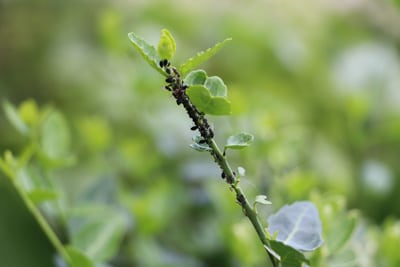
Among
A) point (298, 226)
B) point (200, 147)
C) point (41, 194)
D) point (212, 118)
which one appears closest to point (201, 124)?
point (200, 147)

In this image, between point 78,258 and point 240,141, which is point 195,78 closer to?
point 240,141

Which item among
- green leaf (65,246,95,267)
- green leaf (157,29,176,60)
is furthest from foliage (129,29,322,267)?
green leaf (65,246,95,267)

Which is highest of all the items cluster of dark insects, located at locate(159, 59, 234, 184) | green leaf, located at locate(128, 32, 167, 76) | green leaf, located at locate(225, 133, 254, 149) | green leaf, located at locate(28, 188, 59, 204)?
green leaf, located at locate(28, 188, 59, 204)

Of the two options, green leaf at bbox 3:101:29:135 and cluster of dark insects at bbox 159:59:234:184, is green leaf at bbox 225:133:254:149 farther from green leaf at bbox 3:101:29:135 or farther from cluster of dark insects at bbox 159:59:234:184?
green leaf at bbox 3:101:29:135

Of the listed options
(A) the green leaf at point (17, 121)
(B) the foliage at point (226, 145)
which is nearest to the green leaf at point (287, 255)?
(B) the foliage at point (226, 145)

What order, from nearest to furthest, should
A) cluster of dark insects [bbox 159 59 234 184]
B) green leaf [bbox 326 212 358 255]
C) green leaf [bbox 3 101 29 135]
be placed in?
cluster of dark insects [bbox 159 59 234 184] < green leaf [bbox 326 212 358 255] < green leaf [bbox 3 101 29 135]

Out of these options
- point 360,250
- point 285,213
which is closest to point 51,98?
point 360,250

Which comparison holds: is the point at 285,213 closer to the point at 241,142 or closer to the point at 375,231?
the point at 241,142
